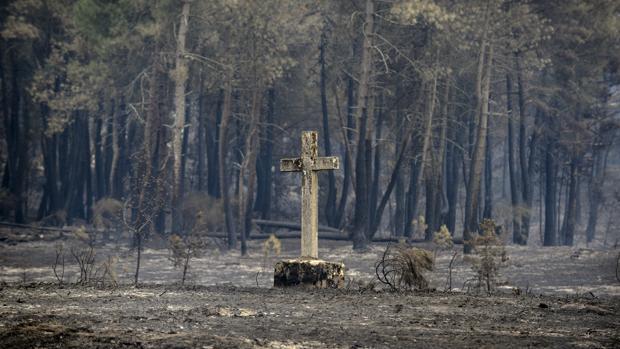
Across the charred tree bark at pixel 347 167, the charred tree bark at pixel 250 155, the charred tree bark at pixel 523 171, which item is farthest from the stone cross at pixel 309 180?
the charred tree bark at pixel 523 171

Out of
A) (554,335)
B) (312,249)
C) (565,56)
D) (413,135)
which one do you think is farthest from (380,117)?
(554,335)

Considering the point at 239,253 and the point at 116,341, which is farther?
the point at 239,253

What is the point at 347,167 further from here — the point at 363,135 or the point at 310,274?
the point at 310,274

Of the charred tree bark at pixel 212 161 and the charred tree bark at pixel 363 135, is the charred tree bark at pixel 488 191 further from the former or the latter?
the charred tree bark at pixel 212 161

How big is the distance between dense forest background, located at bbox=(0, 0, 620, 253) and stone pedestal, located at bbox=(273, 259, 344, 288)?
702 inches

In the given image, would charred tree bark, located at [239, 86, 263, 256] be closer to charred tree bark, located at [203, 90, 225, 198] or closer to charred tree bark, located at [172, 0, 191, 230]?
charred tree bark, located at [172, 0, 191, 230]

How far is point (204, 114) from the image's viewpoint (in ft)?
149

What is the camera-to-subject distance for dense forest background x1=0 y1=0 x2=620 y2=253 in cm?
3709

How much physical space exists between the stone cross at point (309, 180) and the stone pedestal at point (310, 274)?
0.36m

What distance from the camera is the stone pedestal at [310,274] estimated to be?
54.5 feet

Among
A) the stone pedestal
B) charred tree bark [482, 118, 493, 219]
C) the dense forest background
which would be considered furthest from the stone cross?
charred tree bark [482, 118, 493, 219]

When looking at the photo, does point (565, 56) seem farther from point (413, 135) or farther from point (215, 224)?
point (215, 224)

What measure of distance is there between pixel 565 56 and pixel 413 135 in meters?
7.37

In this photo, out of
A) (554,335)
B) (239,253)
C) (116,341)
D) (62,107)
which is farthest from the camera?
(62,107)
